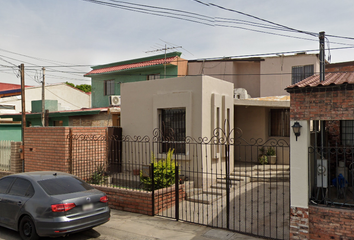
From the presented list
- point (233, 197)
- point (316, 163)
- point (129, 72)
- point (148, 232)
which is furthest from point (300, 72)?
point (148, 232)

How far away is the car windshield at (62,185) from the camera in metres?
6.22

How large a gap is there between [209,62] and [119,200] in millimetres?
12569

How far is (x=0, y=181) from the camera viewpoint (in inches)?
281

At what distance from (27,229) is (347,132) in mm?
9809

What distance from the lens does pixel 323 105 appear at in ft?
19.4

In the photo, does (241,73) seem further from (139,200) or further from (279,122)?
(139,200)

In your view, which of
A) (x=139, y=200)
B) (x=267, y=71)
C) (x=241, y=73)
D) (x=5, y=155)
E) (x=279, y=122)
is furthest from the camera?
(x=241, y=73)

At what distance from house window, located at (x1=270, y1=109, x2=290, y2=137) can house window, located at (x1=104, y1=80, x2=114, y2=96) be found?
11.8m

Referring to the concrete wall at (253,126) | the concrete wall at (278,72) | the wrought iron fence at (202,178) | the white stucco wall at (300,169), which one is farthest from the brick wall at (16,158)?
the concrete wall at (278,72)

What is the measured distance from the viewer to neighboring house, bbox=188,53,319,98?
16.7 meters

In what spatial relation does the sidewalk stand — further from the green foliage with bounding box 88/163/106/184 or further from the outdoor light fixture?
the green foliage with bounding box 88/163/106/184

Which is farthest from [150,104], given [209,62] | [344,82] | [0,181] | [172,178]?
[209,62]

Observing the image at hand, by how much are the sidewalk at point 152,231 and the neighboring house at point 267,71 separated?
462 inches

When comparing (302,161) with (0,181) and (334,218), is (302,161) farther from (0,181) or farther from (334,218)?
(0,181)
